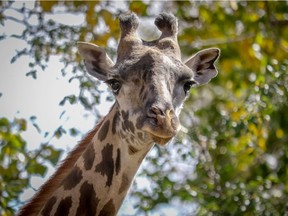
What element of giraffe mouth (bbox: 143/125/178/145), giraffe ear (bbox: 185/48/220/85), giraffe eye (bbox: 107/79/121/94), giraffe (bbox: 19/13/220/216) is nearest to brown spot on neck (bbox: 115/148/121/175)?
giraffe (bbox: 19/13/220/216)

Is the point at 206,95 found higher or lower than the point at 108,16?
lower

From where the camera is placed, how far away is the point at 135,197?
941 centimetres

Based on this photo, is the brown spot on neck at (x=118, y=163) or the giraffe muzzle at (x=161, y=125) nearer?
the giraffe muzzle at (x=161, y=125)

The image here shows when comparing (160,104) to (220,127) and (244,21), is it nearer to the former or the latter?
(220,127)

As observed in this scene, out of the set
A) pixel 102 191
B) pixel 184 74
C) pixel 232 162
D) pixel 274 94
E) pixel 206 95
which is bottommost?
pixel 206 95

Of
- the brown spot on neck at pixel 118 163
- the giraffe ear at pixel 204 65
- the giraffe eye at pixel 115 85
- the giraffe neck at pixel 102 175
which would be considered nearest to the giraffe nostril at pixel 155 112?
the giraffe neck at pixel 102 175

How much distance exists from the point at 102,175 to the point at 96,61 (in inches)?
38.4

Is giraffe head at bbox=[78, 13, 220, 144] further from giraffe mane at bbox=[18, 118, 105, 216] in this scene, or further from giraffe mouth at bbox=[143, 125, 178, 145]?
giraffe mane at bbox=[18, 118, 105, 216]

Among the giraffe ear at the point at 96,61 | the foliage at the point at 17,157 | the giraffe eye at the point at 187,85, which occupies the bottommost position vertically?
the foliage at the point at 17,157

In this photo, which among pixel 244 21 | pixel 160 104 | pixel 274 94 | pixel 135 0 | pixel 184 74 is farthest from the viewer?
pixel 244 21

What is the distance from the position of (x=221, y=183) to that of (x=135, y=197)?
0.95 m

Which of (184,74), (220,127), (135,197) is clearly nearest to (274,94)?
(220,127)

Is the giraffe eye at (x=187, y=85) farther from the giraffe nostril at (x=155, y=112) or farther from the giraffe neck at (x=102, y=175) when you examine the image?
the giraffe nostril at (x=155, y=112)

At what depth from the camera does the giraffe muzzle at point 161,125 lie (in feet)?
19.4
